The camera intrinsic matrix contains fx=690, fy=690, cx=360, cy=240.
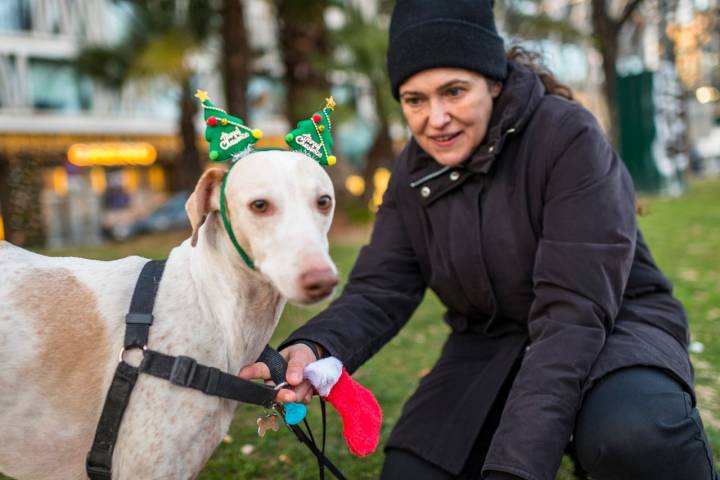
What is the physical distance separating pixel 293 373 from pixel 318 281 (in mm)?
574

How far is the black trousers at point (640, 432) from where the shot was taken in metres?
1.98

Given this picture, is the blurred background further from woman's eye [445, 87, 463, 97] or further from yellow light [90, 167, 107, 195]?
woman's eye [445, 87, 463, 97]

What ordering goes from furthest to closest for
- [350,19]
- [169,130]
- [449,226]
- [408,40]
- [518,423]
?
[169,130] < [350,19] < [449,226] < [408,40] < [518,423]

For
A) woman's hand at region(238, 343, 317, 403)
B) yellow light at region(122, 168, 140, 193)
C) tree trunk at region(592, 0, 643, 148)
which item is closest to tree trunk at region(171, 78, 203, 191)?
tree trunk at region(592, 0, 643, 148)

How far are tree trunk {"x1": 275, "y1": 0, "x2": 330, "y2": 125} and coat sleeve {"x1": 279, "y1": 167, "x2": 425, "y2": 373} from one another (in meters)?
8.21

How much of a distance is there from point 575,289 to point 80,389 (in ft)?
4.73

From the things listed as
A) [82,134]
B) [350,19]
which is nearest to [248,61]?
[350,19]

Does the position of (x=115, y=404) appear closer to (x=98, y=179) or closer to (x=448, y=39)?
(x=448, y=39)

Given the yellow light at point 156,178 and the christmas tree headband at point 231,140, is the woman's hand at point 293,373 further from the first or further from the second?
the yellow light at point 156,178

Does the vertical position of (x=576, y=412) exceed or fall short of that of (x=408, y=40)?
it falls short

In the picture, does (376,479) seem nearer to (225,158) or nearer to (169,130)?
(225,158)

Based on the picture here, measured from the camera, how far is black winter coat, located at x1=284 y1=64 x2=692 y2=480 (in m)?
2.08

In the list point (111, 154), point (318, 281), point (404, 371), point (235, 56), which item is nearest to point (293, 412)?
point (318, 281)

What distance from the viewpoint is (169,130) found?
27.0 m
